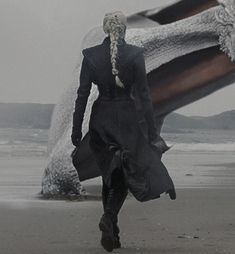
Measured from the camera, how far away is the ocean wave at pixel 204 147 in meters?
23.9

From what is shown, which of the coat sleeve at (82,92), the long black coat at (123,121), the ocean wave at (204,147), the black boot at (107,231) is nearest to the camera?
the black boot at (107,231)

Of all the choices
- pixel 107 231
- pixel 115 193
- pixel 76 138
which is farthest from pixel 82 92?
pixel 107 231

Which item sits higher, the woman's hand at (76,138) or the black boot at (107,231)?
the woman's hand at (76,138)

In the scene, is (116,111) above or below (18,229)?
above

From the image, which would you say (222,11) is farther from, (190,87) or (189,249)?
(189,249)

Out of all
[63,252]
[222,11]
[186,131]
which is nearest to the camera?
[63,252]

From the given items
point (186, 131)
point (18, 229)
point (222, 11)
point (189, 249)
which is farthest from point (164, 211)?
point (186, 131)

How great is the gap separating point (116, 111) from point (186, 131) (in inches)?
765

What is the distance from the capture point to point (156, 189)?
500 cm

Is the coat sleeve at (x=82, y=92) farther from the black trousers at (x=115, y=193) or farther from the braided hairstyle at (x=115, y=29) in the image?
the black trousers at (x=115, y=193)

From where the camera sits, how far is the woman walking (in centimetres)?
505

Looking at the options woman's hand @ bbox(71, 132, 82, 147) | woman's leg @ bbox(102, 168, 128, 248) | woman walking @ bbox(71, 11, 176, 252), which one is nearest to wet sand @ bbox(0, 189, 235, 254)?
woman's leg @ bbox(102, 168, 128, 248)

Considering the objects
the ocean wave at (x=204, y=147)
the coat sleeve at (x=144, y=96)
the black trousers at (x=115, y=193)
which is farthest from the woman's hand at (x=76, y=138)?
the ocean wave at (x=204, y=147)

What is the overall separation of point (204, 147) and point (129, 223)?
18.4 meters
